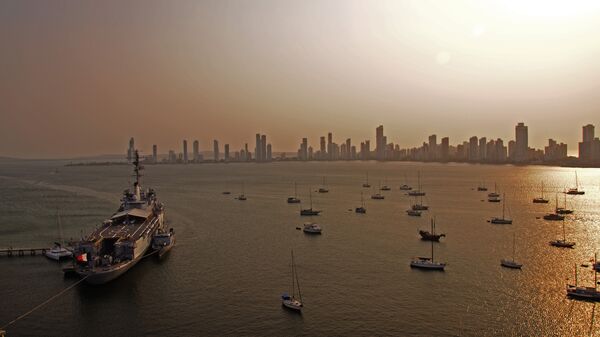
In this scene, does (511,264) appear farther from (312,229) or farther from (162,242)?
(162,242)

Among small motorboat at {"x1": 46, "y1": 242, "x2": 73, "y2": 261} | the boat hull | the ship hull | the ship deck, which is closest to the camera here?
the ship hull

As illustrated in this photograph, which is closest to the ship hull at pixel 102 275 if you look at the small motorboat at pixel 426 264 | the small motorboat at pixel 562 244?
the small motorboat at pixel 426 264

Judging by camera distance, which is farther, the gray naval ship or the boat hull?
the boat hull

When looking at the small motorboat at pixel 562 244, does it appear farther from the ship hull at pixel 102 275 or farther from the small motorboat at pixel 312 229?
the ship hull at pixel 102 275

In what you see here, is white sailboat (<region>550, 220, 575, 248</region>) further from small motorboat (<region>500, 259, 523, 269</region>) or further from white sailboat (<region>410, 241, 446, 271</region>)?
white sailboat (<region>410, 241, 446, 271</region>)

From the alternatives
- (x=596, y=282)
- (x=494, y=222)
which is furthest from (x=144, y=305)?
(x=494, y=222)

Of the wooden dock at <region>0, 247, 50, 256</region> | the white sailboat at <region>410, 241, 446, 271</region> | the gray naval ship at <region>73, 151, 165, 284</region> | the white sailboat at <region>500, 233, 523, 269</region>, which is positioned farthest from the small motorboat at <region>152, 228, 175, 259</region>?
the white sailboat at <region>500, 233, 523, 269</region>

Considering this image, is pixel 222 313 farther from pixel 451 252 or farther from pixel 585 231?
pixel 585 231

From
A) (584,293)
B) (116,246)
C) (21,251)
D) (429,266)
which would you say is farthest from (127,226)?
(584,293)
